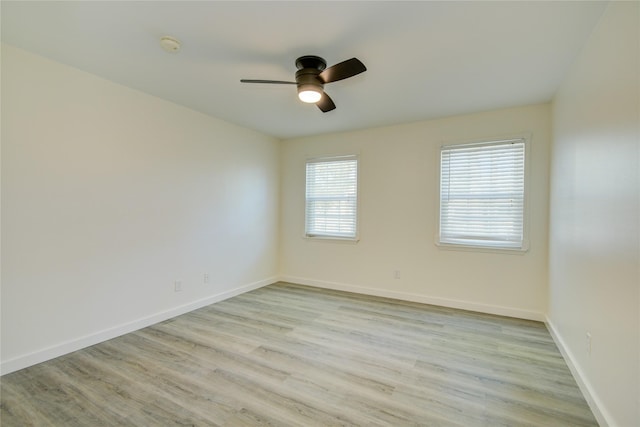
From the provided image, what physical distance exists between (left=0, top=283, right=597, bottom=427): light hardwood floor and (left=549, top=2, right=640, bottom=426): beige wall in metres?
0.40

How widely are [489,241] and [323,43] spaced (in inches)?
116

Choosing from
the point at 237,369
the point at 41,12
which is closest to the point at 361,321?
the point at 237,369

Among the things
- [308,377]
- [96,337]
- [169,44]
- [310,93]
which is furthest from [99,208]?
[308,377]

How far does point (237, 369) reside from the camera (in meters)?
2.30

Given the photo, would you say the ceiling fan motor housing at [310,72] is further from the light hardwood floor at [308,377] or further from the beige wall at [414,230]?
the light hardwood floor at [308,377]

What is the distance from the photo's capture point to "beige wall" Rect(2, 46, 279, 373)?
225 cm

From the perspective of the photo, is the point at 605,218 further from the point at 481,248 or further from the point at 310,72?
the point at 310,72

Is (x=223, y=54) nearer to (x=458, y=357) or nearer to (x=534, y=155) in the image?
(x=458, y=357)

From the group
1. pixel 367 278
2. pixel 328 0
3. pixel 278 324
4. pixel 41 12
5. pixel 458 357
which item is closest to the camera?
pixel 328 0

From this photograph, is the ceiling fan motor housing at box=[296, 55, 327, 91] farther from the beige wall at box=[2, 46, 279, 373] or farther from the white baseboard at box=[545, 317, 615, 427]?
the white baseboard at box=[545, 317, 615, 427]

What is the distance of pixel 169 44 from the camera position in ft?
6.96

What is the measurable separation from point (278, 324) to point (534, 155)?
3.47 m

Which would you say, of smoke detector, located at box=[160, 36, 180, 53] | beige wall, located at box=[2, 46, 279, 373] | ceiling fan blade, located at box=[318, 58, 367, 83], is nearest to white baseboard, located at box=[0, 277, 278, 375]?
beige wall, located at box=[2, 46, 279, 373]

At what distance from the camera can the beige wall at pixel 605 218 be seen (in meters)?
1.40
